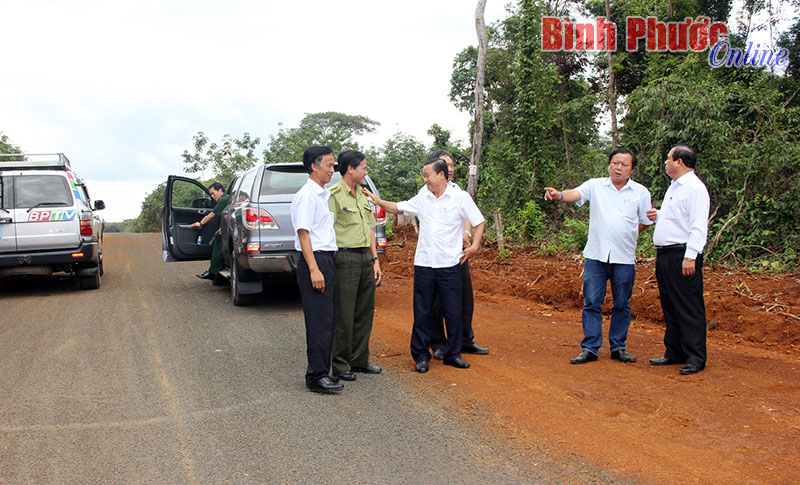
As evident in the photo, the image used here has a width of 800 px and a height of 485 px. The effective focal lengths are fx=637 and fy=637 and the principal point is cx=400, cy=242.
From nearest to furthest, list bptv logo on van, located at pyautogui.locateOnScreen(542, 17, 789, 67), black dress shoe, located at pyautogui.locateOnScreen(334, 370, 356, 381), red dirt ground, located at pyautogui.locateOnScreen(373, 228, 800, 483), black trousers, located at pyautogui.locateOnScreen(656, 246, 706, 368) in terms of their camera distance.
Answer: red dirt ground, located at pyautogui.locateOnScreen(373, 228, 800, 483)
black dress shoe, located at pyautogui.locateOnScreen(334, 370, 356, 381)
black trousers, located at pyautogui.locateOnScreen(656, 246, 706, 368)
bptv logo on van, located at pyautogui.locateOnScreen(542, 17, 789, 67)

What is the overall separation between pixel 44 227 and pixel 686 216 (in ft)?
30.9

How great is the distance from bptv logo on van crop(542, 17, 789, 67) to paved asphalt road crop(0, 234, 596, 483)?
1655 centimetres

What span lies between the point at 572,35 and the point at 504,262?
48.1ft

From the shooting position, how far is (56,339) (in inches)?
279

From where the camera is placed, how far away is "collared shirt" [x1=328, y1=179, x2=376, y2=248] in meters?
5.43

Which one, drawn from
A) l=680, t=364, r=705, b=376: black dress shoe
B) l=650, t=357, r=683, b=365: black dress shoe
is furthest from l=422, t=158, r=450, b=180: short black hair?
l=680, t=364, r=705, b=376: black dress shoe

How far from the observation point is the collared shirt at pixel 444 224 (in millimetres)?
5641

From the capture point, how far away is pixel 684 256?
18.0 feet

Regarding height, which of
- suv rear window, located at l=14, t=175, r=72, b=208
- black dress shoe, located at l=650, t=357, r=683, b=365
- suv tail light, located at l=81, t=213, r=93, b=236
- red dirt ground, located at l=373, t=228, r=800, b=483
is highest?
suv rear window, located at l=14, t=175, r=72, b=208

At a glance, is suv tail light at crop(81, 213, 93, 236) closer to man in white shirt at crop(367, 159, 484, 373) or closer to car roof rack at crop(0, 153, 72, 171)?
car roof rack at crop(0, 153, 72, 171)

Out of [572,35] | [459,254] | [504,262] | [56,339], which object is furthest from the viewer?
[572,35]

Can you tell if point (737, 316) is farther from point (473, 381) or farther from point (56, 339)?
point (56, 339)

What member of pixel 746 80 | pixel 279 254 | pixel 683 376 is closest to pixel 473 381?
pixel 683 376

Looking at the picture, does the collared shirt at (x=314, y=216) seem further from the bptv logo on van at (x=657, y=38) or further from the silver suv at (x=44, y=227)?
the bptv logo on van at (x=657, y=38)
